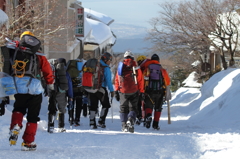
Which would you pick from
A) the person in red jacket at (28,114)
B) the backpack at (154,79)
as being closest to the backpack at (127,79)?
the backpack at (154,79)

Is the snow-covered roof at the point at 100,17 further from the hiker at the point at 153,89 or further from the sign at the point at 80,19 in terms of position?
the hiker at the point at 153,89

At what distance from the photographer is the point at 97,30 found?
54938 mm

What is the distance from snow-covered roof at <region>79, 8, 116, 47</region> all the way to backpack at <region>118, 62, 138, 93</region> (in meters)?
28.0

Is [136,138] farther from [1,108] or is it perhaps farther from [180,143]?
[1,108]

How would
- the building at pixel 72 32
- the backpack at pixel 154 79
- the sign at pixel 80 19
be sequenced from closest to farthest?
the backpack at pixel 154 79 < the building at pixel 72 32 < the sign at pixel 80 19

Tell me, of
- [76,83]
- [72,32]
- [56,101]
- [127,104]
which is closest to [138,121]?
[76,83]

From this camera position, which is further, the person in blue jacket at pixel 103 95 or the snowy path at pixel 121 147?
the person in blue jacket at pixel 103 95

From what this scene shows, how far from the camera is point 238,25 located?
24.1 meters

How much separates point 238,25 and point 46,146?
19465mm

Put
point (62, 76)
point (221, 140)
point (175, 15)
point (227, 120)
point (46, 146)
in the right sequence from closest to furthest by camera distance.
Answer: point (46, 146)
point (221, 140)
point (62, 76)
point (227, 120)
point (175, 15)

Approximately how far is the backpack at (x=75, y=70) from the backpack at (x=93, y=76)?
1.17m

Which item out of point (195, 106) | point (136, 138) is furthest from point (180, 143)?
point (195, 106)

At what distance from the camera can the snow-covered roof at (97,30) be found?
4262 centimetres

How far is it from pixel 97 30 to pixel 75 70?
43.8 metres
